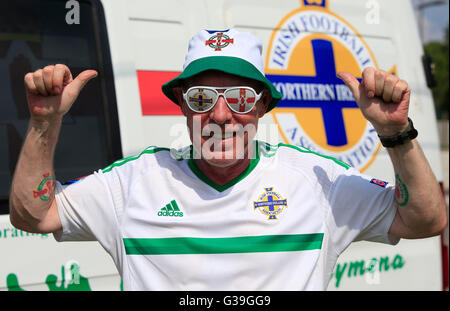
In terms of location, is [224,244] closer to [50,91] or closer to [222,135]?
[222,135]

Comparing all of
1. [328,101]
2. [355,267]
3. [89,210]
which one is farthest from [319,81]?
[89,210]

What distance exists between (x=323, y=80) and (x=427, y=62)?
0.93 m

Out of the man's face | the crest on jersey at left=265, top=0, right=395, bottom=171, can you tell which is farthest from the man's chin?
the crest on jersey at left=265, top=0, right=395, bottom=171

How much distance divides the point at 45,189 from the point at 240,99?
2.21ft

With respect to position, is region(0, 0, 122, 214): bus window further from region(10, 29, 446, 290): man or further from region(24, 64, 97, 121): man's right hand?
region(24, 64, 97, 121): man's right hand

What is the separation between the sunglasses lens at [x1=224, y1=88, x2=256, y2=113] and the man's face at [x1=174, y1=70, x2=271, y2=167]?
18mm

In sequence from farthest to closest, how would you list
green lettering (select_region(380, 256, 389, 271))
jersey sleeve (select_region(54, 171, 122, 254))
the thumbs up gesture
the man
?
green lettering (select_region(380, 256, 389, 271))
jersey sleeve (select_region(54, 171, 122, 254))
the man
the thumbs up gesture

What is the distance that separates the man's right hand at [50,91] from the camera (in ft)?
4.83

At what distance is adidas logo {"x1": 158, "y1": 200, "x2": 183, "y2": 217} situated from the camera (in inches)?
66.4

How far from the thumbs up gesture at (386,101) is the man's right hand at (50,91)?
854mm

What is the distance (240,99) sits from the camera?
5.49 ft

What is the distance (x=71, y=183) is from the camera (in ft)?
5.75

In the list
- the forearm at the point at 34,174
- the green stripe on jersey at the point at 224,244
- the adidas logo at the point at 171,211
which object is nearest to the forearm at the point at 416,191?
the green stripe on jersey at the point at 224,244

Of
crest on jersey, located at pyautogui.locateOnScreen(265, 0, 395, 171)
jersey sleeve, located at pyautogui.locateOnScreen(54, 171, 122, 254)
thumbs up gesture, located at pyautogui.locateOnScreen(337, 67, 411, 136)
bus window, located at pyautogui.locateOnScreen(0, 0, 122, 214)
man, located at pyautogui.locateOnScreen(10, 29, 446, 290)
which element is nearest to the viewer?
thumbs up gesture, located at pyautogui.locateOnScreen(337, 67, 411, 136)
